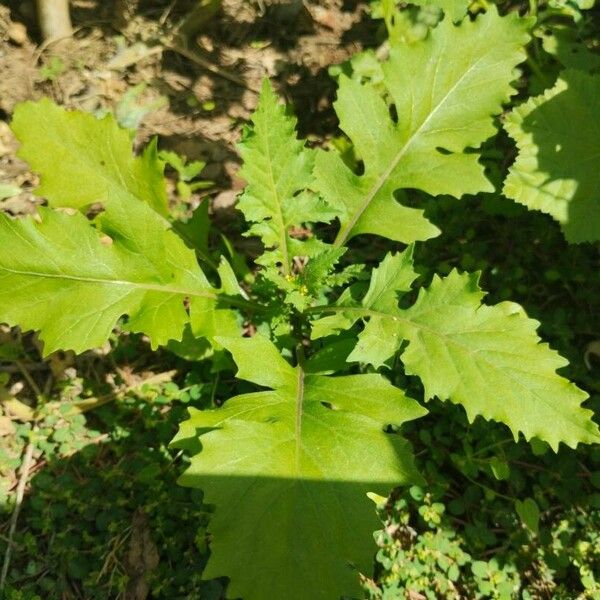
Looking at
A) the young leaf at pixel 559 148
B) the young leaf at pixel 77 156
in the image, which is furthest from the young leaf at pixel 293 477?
the young leaf at pixel 559 148

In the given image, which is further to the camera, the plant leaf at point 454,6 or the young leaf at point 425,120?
the plant leaf at point 454,6

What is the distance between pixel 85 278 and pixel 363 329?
3.32ft

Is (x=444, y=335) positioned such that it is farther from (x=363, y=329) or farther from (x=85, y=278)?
(x=85, y=278)

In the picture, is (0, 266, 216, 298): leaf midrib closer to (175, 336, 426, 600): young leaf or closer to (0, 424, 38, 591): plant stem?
(175, 336, 426, 600): young leaf

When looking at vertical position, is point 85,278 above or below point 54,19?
below

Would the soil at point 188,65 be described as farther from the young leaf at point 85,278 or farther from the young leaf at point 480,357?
the young leaf at point 480,357

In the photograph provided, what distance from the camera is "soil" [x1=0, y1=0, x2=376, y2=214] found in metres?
3.31

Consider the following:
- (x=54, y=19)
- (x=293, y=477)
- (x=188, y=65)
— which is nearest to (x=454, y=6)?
(x=188, y=65)

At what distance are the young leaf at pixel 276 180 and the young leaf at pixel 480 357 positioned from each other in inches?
17.4

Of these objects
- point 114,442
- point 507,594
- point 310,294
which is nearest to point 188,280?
point 310,294

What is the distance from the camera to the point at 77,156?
7.98 feet

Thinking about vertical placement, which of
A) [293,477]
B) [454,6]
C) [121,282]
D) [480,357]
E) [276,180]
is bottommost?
[293,477]

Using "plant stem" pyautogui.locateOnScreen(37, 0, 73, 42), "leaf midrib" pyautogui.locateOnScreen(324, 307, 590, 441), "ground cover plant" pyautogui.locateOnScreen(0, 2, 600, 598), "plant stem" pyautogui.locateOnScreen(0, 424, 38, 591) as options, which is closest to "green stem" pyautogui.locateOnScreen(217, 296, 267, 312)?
"ground cover plant" pyautogui.locateOnScreen(0, 2, 600, 598)

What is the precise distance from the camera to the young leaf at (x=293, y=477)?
1644 millimetres
